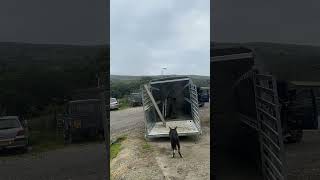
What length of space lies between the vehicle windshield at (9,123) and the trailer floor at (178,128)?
159cm

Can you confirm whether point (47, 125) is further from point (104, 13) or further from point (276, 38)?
point (276, 38)

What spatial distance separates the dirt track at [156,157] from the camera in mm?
4426

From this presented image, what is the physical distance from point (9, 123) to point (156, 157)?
1683mm

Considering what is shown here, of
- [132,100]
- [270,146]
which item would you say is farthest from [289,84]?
[132,100]

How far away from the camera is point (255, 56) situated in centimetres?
388

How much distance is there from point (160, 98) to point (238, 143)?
1.20 meters

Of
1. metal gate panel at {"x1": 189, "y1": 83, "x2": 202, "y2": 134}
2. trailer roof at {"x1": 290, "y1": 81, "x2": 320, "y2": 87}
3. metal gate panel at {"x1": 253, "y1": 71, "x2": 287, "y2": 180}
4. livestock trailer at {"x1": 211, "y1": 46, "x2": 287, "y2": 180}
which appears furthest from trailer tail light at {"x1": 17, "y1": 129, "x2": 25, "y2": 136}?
trailer roof at {"x1": 290, "y1": 81, "x2": 320, "y2": 87}

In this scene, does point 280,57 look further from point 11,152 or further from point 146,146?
point 11,152

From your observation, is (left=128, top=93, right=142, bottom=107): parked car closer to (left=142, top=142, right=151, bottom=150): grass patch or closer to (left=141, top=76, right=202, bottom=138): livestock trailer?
(left=141, top=76, right=202, bottom=138): livestock trailer

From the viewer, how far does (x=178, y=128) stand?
4.67 m

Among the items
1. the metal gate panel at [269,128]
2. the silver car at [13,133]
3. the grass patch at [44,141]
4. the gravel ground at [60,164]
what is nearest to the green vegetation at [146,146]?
the gravel ground at [60,164]

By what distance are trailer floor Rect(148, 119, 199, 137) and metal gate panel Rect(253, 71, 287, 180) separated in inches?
33.3

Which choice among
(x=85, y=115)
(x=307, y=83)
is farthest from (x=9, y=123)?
(x=307, y=83)

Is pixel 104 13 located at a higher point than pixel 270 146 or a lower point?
higher
